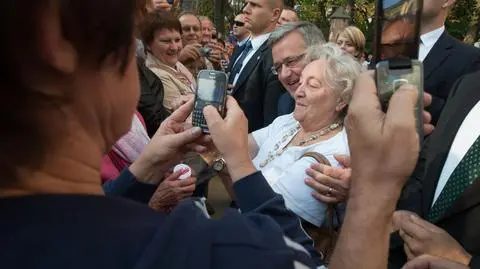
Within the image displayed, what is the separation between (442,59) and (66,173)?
316 cm

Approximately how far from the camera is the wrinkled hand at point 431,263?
1702 mm

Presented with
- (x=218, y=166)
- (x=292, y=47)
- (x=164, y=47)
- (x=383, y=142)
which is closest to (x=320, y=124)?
(x=218, y=166)

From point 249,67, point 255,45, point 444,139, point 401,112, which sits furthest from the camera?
point 255,45

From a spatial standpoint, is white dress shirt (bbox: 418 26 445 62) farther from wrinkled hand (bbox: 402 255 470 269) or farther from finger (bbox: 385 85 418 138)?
finger (bbox: 385 85 418 138)

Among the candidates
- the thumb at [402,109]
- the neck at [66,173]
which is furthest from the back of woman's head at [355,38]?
the neck at [66,173]

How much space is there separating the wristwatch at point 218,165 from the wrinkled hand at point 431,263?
86cm

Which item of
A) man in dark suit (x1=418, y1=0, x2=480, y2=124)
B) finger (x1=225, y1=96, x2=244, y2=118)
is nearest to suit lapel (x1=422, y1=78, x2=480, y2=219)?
finger (x1=225, y1=96, x2=244, y2=118)

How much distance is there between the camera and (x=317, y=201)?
7.72ft

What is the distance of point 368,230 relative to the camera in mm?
1234

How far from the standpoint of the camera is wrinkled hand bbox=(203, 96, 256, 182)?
163 centimetres

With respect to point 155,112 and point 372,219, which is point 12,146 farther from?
point 155,112

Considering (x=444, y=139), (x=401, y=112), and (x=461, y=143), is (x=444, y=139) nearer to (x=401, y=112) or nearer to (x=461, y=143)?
(x=461, y=143)

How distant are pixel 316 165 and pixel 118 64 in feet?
5.20

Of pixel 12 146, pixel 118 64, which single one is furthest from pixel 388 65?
pixel 12 146
